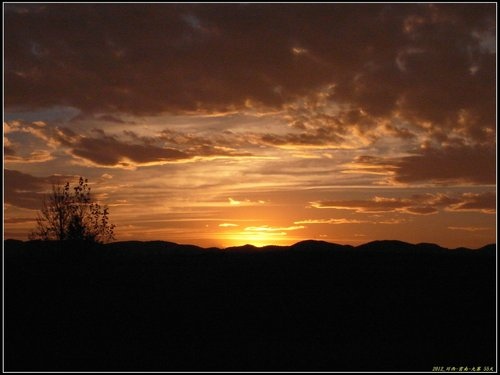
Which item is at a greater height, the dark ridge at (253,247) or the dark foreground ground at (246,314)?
the dark ridge at (253,247)

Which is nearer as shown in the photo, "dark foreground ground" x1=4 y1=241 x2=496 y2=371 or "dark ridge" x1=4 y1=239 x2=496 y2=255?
"dark foreground ground" x1=4 y1=241 x2=496 y2=371

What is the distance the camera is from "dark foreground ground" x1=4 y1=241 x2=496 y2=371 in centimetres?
2406

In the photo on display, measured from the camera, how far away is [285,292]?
3784 cm

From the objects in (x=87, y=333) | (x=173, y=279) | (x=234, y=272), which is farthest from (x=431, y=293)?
(x=87, y=333)

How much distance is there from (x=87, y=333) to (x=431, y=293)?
934 inches

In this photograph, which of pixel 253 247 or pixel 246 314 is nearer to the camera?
pixel 246 314

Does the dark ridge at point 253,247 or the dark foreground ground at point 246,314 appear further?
the dark ridge at point 253,247

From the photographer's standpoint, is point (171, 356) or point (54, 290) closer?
point (171, 356)

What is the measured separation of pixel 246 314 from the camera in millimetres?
32625

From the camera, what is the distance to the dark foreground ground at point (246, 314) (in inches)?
947

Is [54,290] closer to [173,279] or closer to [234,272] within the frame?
[173,279]

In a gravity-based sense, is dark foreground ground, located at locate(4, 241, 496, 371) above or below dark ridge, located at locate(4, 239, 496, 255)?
below

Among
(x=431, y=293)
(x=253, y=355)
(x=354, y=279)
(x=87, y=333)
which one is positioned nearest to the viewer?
(x=253, y=355)

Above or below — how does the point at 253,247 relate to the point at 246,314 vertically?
above
